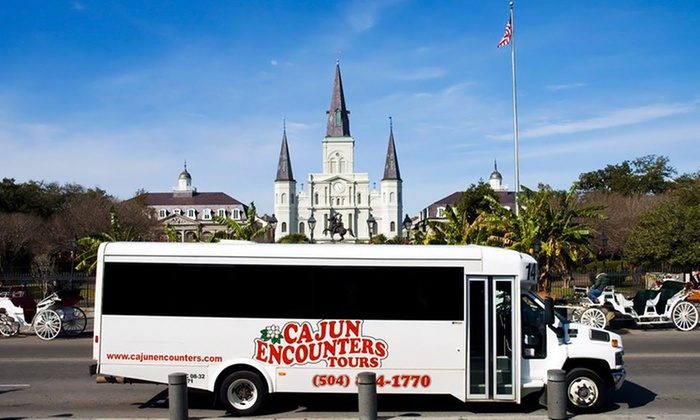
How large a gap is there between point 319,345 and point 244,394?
50.7 inches

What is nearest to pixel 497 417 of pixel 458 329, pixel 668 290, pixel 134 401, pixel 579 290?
pixel 458 329

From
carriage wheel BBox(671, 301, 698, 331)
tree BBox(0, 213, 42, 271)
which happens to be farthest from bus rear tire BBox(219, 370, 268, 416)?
tree BBox(0, 213, 42, 271)

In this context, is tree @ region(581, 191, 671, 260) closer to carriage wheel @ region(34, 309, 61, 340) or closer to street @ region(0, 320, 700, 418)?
street @ region(0, 320, 700, 418)

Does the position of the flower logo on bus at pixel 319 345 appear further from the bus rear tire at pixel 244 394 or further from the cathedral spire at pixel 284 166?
the cathedral spire at pixel 284 166

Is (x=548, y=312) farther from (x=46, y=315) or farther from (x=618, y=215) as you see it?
(x=618, y=215)

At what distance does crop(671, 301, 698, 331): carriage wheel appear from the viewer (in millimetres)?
17906

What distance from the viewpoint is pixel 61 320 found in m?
17.5

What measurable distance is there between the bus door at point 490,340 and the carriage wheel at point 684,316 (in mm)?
11743

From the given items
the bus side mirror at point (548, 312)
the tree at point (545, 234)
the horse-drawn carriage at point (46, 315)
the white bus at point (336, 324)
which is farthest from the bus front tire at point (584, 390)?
the tree at point (545, 234)

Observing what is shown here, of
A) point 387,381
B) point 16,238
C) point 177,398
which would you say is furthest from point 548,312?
point 16,238

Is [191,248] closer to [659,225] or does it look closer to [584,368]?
[584,368]

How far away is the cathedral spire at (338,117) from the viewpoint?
128625mm

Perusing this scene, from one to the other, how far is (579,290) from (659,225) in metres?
18.3

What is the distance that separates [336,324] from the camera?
883 cm
